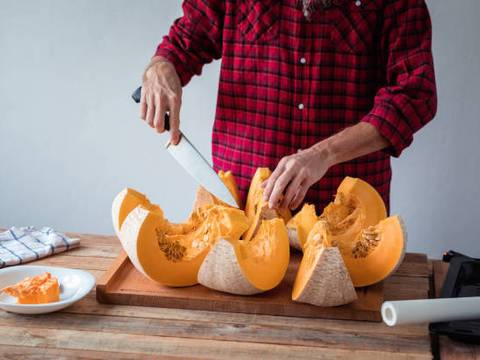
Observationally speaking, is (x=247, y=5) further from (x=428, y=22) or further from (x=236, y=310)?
(x=236, y=310)

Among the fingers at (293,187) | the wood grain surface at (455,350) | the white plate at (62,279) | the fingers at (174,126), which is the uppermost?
the fingers at (174,126)

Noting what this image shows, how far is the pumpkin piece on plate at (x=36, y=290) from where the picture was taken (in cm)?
157

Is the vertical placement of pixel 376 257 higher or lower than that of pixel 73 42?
lower

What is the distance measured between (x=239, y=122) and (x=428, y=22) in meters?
0.64

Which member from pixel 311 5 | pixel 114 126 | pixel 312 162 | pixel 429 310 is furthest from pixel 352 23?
pixel 114 126

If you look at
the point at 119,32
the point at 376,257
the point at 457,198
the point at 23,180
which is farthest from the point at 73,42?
the point at 376,257

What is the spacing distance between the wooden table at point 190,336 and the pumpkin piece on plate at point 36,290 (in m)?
0.04

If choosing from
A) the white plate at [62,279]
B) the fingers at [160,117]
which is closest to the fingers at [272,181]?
the fingers at [160,117]

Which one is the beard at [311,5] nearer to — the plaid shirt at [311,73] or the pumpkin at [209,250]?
the plaid shirt at [311,73]

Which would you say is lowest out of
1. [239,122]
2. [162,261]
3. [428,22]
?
[162,261]

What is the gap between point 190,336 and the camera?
1501 millimetres

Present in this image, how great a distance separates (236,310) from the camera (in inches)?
63.9

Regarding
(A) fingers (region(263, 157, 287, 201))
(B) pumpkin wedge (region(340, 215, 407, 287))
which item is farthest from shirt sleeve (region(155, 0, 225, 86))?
(B) pumpkin wedge (region(340, 215, 407, 287))

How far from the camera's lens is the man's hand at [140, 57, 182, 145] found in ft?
6.38
